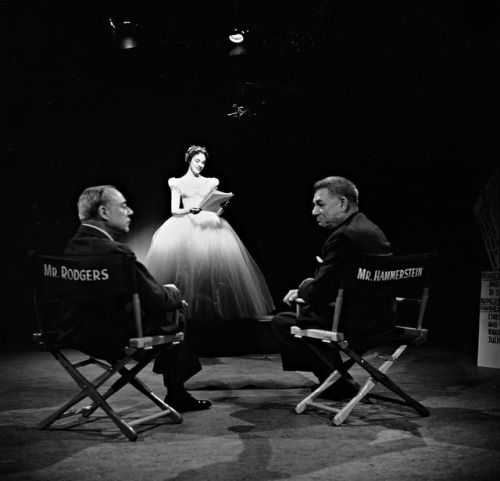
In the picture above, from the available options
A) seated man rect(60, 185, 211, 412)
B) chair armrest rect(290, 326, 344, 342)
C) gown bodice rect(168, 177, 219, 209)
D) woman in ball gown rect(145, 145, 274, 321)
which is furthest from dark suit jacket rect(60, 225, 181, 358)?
gown bodice rect(168, 177, 219, 209)

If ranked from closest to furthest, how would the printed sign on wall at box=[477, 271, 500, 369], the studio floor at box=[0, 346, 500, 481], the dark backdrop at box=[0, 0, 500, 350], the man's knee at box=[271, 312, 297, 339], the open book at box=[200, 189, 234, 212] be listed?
the studio floor at box=[0, 346, 500, 481], the man's knee at box=[271, 312, 297, 339], the printed sign on wall at box=[477, 271, 500, 369], the open book at box=[200, 189, 234, 212], the dark backdrop at box=[0, 0, 500, 350]

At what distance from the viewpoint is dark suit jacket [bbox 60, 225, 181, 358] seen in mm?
3160

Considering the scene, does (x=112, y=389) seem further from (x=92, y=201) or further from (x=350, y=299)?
(x=350, y=299)

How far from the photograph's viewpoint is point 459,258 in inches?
290

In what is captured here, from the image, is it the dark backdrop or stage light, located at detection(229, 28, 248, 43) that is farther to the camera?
the dark backdrop

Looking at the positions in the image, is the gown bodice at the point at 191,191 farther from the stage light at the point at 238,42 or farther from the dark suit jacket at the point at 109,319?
the dark suit jacket at the point at 109,319

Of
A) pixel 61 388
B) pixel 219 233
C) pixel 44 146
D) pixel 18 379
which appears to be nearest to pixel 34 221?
pixel 44 146

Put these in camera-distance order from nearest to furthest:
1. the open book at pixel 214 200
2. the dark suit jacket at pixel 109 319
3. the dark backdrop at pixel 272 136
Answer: the dark suit jacket at pixel 109 319 → the open book at pixel 214 200 → the dark backdrop at pixel 272 136

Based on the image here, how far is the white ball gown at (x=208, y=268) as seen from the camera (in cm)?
573

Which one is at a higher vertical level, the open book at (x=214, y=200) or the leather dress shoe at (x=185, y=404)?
the open book at (x=214, y=200)

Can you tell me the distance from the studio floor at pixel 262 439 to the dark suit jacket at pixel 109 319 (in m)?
0.43

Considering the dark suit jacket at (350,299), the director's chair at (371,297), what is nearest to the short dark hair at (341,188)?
the dark suit jacket at (350,299)

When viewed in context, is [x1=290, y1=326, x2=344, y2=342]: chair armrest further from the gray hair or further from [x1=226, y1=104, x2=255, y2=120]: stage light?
[x1=226, y1=104, x2=255, y2=120]: stage light

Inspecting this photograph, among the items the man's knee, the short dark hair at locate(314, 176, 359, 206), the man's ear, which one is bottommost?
the man's knee
